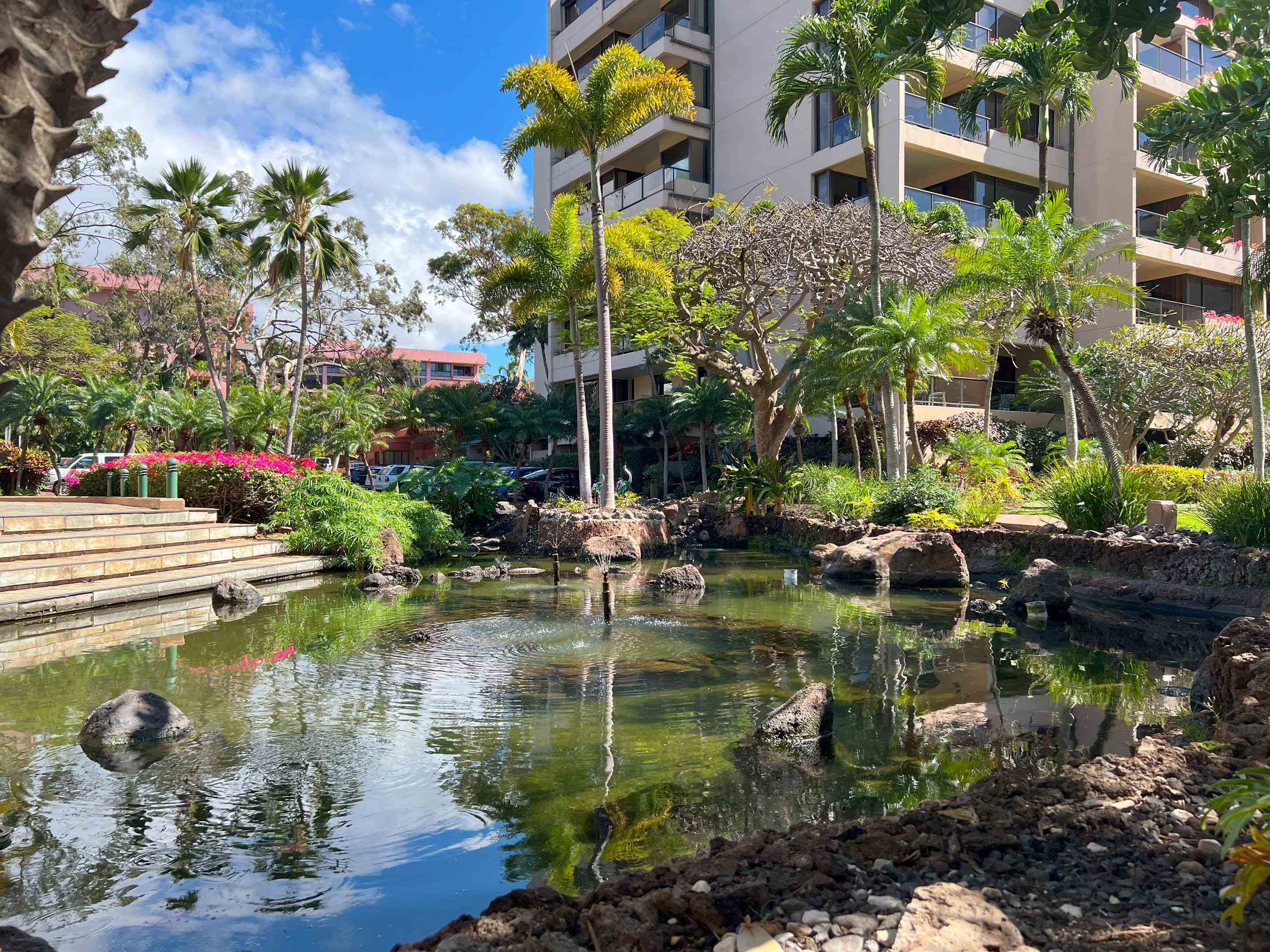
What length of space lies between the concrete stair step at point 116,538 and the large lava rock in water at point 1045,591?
14.3 meters

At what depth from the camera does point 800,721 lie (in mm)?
6211

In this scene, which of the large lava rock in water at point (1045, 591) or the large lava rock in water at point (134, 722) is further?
the large lava rock in water at point (1045, 591)

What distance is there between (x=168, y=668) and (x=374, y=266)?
1371 inches

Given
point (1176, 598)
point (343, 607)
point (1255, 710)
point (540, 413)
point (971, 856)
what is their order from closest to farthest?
point (971, 856) → point (1255, 710) → point (1176, 598) → point (343, 607) → point (540, 413)

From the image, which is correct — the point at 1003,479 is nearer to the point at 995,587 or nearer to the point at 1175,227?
the point at 995,587

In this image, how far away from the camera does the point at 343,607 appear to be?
13102mm

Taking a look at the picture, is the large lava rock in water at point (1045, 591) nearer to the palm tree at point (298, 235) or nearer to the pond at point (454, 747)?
the pond at point (454, 747)

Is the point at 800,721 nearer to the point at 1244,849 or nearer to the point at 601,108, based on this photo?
the point at 1244,849

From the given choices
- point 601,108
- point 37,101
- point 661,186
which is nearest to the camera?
point 37,101

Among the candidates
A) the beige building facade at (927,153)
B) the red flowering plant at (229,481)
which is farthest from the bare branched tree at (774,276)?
the red flowering plant at (229,481)

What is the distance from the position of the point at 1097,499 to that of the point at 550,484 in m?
21.0

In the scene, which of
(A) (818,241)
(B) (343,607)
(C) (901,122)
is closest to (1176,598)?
(B) (343,607)

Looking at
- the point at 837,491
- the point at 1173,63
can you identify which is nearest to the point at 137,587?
the point at 837,491

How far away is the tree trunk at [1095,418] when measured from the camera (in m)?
14.6
